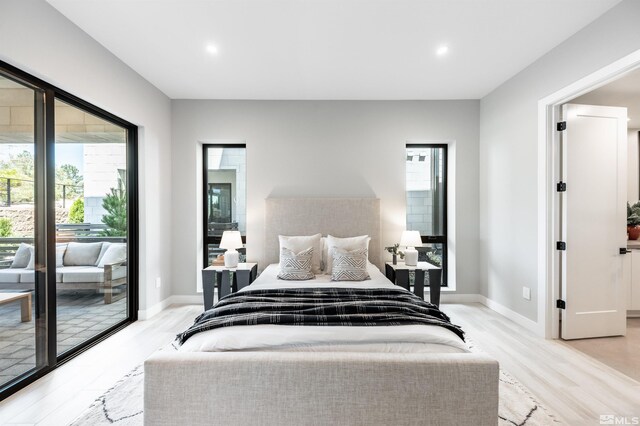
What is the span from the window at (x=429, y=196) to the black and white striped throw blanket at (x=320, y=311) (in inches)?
90.4

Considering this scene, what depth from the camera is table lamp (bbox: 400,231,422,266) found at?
393cm

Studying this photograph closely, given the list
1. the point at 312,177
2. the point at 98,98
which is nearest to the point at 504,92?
the point at 312,177

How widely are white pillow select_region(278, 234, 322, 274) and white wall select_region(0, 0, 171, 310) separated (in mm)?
1566

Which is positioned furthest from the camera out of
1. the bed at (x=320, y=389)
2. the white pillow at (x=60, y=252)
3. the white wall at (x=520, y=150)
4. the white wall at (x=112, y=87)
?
the white pillow at (x=60, y=252)

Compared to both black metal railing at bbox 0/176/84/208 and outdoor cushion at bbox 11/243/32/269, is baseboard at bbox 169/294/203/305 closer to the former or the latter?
outdoor cushion at bbox 11/243/32/269

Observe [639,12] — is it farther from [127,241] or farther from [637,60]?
[127,241]

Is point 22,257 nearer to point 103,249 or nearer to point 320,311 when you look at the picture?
point 103,249

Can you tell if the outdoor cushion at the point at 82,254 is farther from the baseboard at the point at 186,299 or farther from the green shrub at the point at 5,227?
the baseboard at the point at 186,299

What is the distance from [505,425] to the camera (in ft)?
6.26

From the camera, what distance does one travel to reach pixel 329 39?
112 inches

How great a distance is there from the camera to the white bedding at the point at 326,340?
5.67 feet

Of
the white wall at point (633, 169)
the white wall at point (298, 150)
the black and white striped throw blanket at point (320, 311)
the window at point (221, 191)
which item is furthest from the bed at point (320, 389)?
the white wall at point (633, 169)

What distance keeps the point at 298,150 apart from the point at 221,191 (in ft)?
4.12

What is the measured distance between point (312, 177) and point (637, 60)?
3179 millimetres
